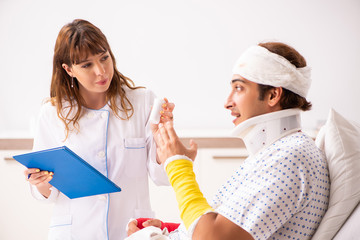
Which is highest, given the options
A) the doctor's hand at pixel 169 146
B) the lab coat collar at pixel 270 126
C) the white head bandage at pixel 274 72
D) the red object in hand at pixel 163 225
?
the white head bandage at pixel 274 72

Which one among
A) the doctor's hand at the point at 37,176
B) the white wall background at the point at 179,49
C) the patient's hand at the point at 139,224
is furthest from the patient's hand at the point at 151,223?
the white wall background at the point at 179,49

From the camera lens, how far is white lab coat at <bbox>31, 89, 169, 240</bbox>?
162cm

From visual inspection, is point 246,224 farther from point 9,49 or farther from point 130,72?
point 9,49

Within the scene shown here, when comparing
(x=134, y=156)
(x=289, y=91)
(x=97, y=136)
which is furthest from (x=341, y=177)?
(x=97, y=136)

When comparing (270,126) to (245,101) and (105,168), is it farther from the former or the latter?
(105,168)

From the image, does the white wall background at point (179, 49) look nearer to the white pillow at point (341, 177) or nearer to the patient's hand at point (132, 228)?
the patient's hand at point (132, 228)

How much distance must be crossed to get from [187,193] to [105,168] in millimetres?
575

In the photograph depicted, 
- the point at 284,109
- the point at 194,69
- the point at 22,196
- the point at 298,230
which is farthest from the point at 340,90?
the point at 22,196

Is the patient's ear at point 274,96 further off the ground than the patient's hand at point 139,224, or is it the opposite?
the patient's ear at point 274,96

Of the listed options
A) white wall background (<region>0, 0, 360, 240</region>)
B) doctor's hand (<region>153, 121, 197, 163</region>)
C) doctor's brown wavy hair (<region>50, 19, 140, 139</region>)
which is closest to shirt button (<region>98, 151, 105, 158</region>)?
doctor's brown wavy hair (<region>50, 19, 140, 139</region>)

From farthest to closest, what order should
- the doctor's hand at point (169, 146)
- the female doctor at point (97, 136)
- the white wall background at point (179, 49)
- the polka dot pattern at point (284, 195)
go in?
the white wall background at point (179, 49)
the female doctor at point (97, 136)
the doctor's hand at point (169, 146)
the polka dot pattern at point (284, 195)

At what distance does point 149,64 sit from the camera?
318 cm

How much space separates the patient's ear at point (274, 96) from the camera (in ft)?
4.23

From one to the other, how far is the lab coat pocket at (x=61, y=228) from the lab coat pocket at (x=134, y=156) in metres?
0.32
